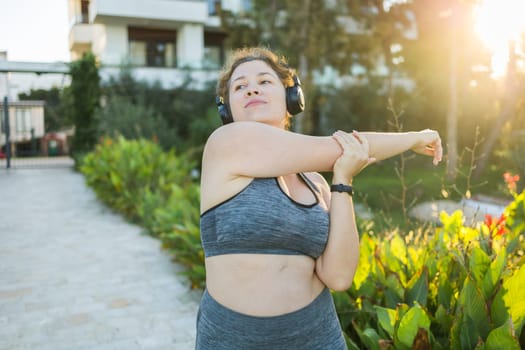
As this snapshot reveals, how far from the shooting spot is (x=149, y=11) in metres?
24.7

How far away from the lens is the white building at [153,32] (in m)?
23.9

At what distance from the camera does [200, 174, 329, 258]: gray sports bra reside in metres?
1.47

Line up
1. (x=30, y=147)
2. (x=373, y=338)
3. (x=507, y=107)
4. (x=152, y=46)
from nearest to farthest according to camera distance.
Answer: (x=373, y=338)
(x=507, y=107)
(x=30, y=147)
(x=152, y=46)

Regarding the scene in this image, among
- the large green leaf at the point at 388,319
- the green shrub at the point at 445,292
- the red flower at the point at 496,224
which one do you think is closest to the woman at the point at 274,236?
the green shrub at the point at 445,292

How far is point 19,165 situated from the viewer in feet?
62.4

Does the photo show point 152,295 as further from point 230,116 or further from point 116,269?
point 230,116

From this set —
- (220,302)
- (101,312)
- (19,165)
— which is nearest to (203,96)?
(19,165)

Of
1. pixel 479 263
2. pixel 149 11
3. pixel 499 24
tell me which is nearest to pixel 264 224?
pixel 479 263

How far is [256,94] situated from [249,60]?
0.55 feet

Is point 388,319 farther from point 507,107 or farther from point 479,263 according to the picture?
point 507,107

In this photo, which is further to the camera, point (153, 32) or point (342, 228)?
point (153, 32)

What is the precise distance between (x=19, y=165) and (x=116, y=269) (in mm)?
15022

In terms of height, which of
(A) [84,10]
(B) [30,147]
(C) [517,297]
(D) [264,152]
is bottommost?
(B) [30,147]

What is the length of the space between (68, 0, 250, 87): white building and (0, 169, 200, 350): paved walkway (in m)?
14.6
